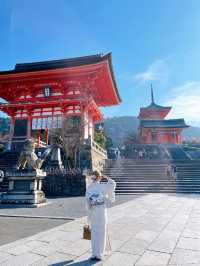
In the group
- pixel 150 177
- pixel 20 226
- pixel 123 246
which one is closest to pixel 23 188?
pixel 20 226

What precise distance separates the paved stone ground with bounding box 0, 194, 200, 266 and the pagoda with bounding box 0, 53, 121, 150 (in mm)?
15607

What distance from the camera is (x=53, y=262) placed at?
3723 mm

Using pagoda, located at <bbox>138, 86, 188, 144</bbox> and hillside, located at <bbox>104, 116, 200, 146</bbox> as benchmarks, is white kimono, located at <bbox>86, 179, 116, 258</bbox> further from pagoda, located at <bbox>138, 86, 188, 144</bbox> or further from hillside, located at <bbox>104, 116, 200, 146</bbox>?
hillside, located at <bbox>104, 116, 200, 146</bbox>

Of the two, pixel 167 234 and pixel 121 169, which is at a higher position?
pixel 121 169

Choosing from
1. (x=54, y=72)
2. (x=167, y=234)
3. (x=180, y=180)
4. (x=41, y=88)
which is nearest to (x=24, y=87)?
(x=41, y=88)

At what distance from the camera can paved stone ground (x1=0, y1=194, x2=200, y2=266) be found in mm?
3770

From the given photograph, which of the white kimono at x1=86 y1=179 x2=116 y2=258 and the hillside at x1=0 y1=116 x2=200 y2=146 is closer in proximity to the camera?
the white kimono at x1=86 y1=179 x2=116 y2=258

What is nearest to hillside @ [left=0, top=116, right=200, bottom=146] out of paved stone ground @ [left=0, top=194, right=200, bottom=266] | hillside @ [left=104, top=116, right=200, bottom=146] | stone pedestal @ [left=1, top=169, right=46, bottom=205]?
hillside @ [left=104, top=116, right=200, bottom=146]

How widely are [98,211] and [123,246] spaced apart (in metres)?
1.20

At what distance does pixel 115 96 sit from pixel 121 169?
11195mm

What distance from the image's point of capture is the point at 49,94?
23750 millimetres

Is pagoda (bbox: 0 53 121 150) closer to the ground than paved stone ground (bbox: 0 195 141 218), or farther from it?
farther from it

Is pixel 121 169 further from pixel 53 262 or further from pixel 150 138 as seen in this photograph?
pixel 150 138

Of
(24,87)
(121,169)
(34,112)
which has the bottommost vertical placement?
(121,169)
